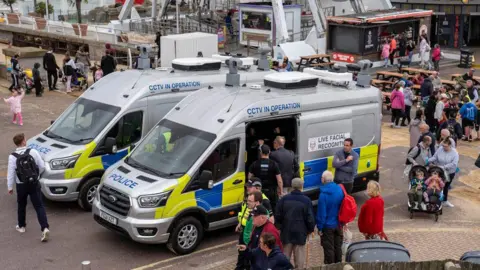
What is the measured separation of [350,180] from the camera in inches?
504

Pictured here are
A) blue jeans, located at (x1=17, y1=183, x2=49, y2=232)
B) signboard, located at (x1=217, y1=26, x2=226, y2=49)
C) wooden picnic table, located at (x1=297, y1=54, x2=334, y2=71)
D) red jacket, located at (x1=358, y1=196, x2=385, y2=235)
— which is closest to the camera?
red jacket, located at (x1=358, y1=196, x2=385, y2=235)

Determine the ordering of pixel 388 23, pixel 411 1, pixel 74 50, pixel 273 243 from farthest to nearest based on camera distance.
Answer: pixel 411 1, pixel 74 50, pixel 388 23, pixel 273 243

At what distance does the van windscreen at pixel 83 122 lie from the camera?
44.6 feet

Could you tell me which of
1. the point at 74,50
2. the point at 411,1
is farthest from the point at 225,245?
the point at 411,1

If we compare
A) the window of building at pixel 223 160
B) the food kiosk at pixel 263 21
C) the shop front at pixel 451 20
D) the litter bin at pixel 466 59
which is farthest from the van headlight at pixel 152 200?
the shop front at pixel 451 20

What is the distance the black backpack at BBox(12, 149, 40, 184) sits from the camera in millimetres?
11797

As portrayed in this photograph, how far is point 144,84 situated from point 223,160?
2962 mm

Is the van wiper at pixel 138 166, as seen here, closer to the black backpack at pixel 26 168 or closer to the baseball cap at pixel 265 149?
the black backpack at pixel 26 168

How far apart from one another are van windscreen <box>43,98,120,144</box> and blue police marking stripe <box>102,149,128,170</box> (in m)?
0.46

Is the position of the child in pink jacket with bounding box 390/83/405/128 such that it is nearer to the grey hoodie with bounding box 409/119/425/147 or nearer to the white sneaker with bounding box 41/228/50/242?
the grey hoodie with bounding box 409/119/425/147

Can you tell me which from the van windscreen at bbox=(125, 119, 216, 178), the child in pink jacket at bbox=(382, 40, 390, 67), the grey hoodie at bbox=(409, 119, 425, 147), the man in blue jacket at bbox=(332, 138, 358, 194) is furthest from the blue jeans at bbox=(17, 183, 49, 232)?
the child in pink jacket at bbox=(382, 40, 390, 67)

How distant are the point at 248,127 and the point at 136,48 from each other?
21.5 m

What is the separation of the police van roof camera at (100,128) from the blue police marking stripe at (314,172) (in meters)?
3.15

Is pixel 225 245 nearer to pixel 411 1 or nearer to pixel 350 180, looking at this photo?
pixel 350 180
